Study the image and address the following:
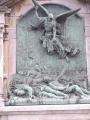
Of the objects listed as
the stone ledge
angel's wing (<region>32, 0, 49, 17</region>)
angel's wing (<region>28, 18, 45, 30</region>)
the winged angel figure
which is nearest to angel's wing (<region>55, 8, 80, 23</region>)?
the winged angel figure

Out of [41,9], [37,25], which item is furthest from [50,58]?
[41,9]

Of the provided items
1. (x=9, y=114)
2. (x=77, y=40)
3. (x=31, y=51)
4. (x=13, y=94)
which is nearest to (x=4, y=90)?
(x=13, y=94)

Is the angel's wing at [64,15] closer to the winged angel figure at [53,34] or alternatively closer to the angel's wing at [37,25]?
the winged angel figure at [53,34]

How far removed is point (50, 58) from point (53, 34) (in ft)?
2.29

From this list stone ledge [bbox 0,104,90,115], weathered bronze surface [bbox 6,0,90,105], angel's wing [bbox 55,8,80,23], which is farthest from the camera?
angel's wing [bbox 55,8,80,23]

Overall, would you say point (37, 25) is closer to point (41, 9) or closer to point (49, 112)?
point (41, 9)

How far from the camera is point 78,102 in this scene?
26.3 ft

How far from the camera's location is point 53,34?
8758 mm

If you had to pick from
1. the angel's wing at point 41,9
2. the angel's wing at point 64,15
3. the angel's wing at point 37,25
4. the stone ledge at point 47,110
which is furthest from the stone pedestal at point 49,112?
the angel's wing at point 41,9

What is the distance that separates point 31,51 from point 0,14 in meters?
1.38

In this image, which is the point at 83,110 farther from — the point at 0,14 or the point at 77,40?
the point at 0,14

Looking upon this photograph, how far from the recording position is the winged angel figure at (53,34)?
8684 mm

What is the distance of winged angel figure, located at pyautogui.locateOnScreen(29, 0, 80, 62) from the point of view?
8684 mm

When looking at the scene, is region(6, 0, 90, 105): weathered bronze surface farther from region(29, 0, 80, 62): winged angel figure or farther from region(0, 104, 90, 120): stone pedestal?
region(0, 104, 90, 120): stone pedestal
